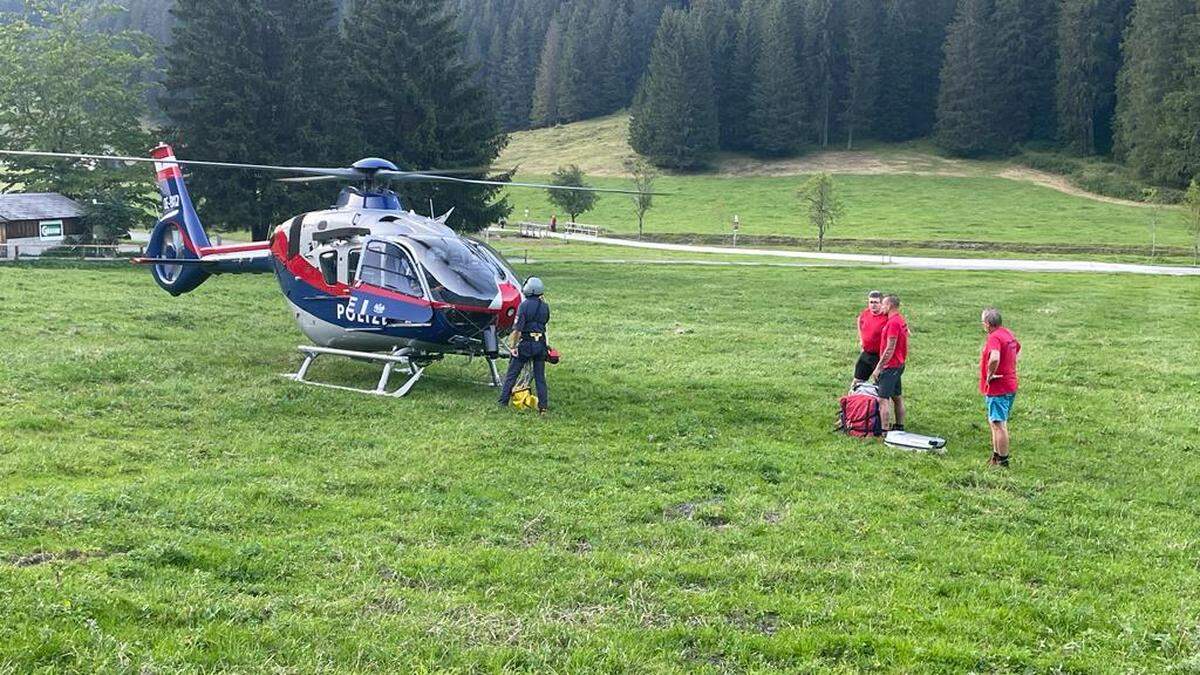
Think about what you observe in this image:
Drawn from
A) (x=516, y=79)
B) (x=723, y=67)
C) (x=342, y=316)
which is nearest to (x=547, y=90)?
(x=516, y=79)

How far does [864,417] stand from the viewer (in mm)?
11594

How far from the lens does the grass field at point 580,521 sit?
554 cm

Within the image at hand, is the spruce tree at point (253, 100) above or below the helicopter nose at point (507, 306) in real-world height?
above

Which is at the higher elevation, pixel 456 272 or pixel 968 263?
pixel 456 272

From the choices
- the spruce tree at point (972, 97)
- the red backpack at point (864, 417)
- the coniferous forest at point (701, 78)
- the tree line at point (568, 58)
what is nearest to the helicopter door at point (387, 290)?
the red backpack at point (864, 417)

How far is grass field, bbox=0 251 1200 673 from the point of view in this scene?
18.2 feet

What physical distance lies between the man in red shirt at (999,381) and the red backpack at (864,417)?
58.6 inches

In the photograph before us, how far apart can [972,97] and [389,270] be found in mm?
90807

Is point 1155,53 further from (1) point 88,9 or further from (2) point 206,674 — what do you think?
(2) point 206,674

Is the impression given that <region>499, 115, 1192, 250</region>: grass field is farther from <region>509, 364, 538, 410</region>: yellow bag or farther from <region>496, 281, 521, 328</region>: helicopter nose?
<region>509, 364, 538, 410</region>: yellow bag

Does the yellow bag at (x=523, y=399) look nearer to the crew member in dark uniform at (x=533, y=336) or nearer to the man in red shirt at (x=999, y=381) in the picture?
the crew member in dark uniform at (x=533, y=336)

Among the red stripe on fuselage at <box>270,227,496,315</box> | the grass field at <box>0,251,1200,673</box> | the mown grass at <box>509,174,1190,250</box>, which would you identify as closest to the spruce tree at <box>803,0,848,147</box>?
the mown grass at <box>509,174,1190,250</box>

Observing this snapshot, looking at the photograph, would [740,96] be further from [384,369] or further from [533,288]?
[533,288]

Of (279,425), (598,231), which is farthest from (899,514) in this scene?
(598,231)
